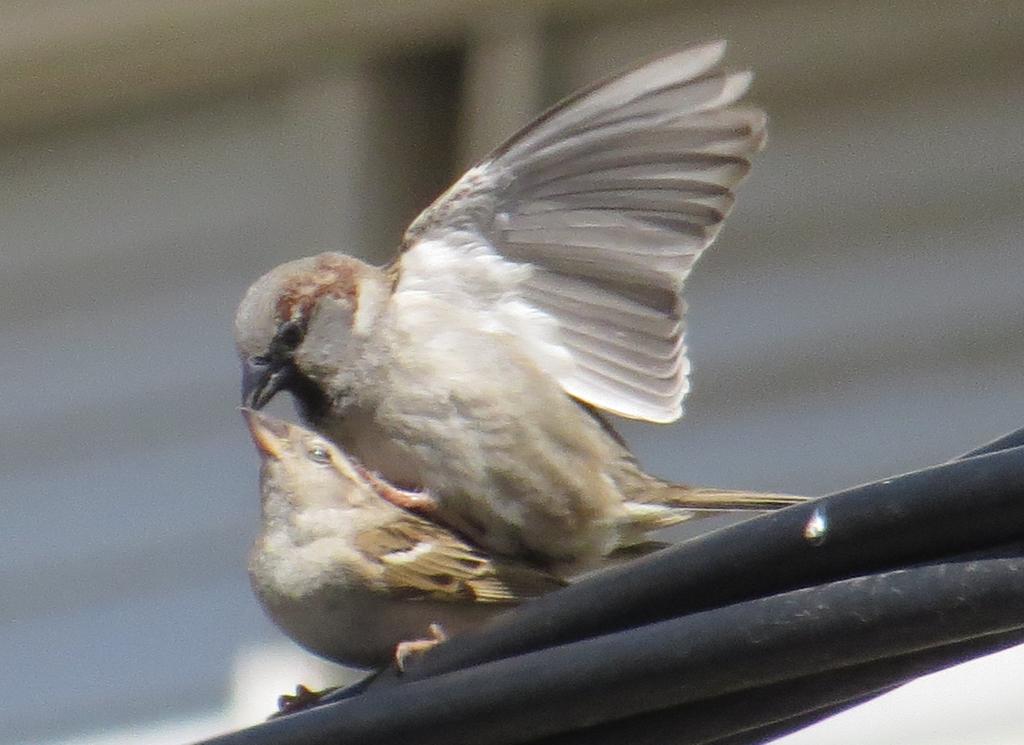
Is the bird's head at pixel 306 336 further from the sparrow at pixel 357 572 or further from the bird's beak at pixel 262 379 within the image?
the sparrow at pixel 357 572

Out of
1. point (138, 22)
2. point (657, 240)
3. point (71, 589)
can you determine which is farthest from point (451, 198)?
point (71, 589)

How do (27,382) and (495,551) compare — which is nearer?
(495,551)

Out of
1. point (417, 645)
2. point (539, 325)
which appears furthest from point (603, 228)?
point (417, 645)

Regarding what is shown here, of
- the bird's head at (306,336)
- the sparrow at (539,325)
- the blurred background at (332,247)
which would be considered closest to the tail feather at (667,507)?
the sparrow at (539,325)

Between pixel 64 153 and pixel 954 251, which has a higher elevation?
pixel 64 153

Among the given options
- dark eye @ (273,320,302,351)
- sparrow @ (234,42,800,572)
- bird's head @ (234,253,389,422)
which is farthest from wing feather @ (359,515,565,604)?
dark eye @ (273,320,302,351)

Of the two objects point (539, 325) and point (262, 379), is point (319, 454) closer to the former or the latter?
point (262, 379)

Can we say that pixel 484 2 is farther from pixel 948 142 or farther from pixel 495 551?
pixel 495 551
